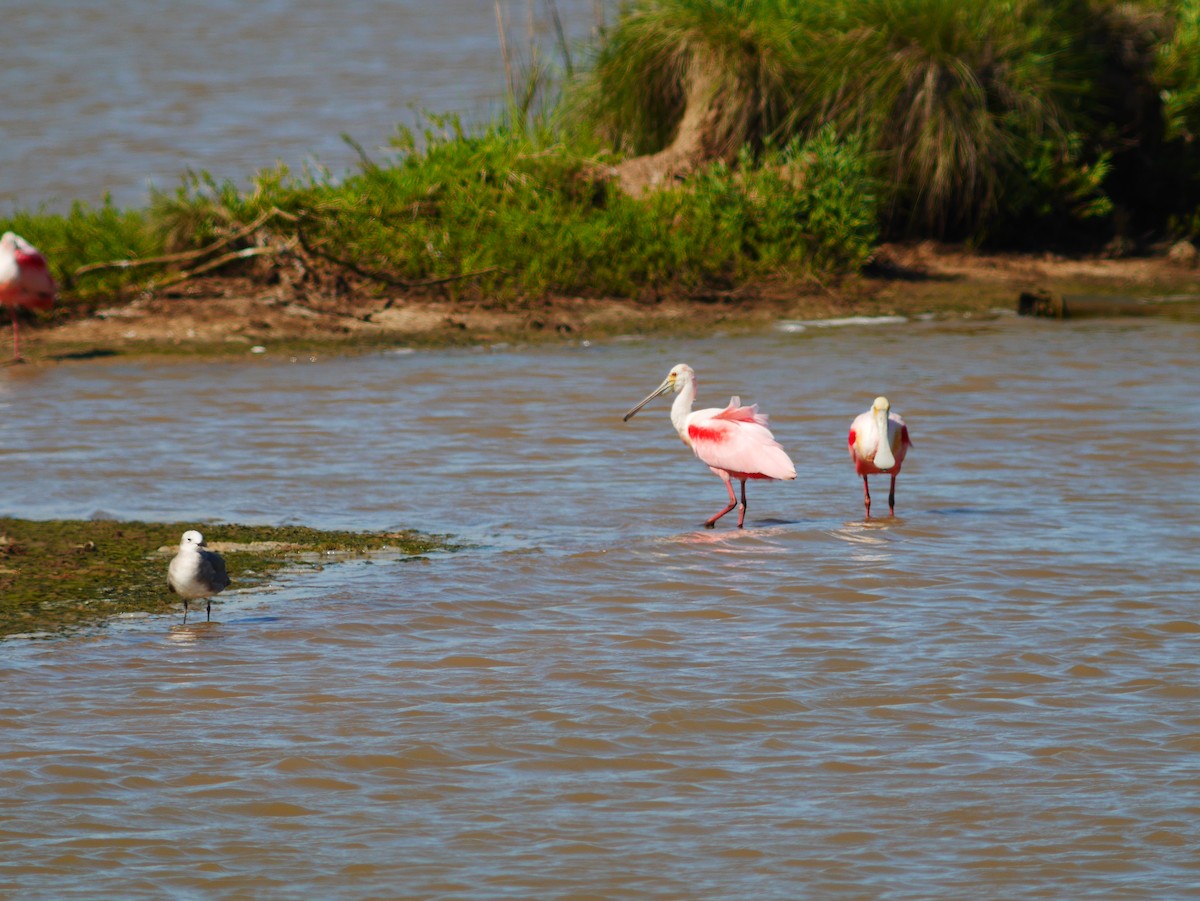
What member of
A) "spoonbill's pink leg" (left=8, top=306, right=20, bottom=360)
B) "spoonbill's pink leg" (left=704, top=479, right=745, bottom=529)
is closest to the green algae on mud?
"spoonbill's pink leg" (left=704, top=479, right=745, bottom=529)

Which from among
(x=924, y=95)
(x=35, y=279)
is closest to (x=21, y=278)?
(x=35, y=279)

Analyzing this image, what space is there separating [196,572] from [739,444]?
128 inches

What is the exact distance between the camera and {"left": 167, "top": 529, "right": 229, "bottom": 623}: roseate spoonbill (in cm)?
700

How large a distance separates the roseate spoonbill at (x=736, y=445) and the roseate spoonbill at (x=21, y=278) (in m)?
6.52

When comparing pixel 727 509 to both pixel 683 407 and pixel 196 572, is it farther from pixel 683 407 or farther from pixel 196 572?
pixel 196 572

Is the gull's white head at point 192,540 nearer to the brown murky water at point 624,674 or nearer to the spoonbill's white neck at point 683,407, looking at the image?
the brown murky water at point 624,674

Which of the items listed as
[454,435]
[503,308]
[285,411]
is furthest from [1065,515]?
[503,308]

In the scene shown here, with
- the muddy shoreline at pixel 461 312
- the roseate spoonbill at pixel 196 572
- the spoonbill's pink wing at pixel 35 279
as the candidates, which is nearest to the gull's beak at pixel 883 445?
the roseate spoonbill at pixel 196 572

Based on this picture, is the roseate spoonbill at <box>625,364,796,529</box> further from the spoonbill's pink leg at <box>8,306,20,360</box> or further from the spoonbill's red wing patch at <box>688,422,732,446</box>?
the spoonbill's pink leg at <box>8,306,20,360</box>

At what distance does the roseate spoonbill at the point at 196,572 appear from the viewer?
7.00 m

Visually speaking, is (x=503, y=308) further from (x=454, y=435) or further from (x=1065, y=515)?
(x=1065, y=515)

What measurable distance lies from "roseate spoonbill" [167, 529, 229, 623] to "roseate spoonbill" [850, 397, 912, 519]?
3508 mm

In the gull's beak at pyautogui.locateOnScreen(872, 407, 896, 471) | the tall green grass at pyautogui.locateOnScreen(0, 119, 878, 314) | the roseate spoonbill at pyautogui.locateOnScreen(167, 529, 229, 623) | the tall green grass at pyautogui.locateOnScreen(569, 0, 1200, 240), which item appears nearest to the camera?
the roseate spoonbill at pyautogui.locateOnScreen(167, 529, 229, 623)

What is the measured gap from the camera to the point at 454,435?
1139 centimetres
